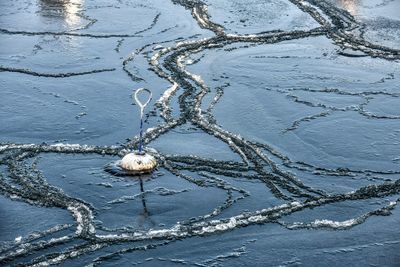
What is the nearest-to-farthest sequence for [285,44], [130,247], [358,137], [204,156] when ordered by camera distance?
[130,247], [204,156], [358,137], [285,44]

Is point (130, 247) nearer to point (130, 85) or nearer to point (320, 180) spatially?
point (320, 180)

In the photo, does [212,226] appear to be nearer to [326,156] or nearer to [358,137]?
[326,156]

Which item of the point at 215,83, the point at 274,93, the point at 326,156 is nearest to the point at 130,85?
the point at 215,83

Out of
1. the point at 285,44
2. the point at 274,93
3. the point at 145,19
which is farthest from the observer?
the point at 145,19

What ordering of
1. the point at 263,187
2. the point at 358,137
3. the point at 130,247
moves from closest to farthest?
the point at 130,247 → the point at 263,187 → the point at 358,137

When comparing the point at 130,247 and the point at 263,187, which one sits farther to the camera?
the point at 263,187

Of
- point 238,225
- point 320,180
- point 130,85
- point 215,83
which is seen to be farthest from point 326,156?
point 130,85
